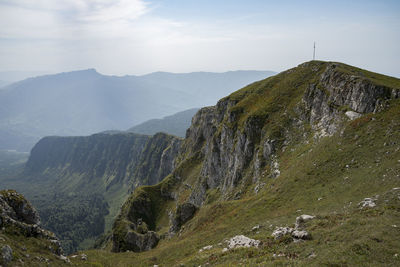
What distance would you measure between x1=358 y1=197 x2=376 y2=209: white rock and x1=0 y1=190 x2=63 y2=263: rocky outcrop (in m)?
36.0

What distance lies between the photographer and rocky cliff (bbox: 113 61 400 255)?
161 ft

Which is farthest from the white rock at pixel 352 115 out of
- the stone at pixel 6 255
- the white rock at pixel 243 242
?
the stone at pixel 6 255

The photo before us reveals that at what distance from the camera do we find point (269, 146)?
60219mm

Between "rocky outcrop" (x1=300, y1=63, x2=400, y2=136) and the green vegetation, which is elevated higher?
"rocky outcrop" (x1=300, y1=63, x2=400, y2=136)

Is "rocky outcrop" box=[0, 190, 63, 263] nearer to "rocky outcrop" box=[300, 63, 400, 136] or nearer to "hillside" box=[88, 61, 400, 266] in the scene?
"hillside" box=[88, 61, 400, 266]

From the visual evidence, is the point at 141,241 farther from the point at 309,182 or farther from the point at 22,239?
the point at 309,182

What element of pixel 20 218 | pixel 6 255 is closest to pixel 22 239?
pixel 20 218

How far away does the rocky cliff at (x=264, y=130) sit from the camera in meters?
49.1

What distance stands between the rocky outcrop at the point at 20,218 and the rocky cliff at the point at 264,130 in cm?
3510

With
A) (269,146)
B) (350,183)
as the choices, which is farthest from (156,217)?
(350,183)

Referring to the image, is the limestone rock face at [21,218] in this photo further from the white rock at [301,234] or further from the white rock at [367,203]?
the white rock at [367,203]

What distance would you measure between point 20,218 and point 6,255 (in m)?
16.2

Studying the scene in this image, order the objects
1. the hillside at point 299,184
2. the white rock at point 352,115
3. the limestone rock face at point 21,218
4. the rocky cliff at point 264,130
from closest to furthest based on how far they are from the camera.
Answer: the hillside at point 299,184 < the limestone rock face at point 21,218 < the white rock at point 352,115 < the rocky cliff at point 264,130

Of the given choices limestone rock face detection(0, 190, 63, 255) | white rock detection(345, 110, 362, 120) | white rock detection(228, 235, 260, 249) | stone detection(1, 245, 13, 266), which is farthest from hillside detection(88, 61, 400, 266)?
stone detection(1, 245, 13, 266)
